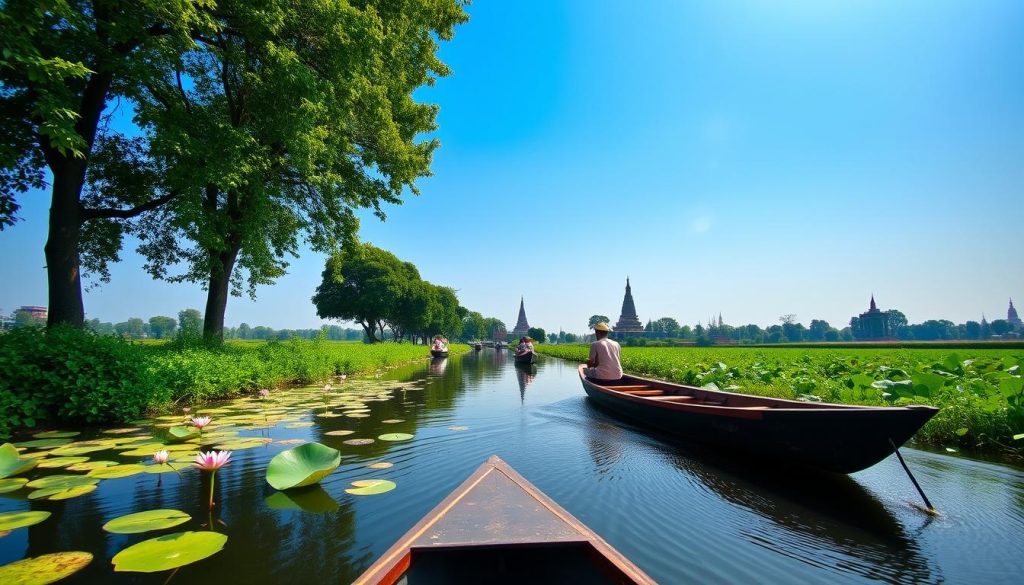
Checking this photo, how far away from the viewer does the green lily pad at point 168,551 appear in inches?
92.3

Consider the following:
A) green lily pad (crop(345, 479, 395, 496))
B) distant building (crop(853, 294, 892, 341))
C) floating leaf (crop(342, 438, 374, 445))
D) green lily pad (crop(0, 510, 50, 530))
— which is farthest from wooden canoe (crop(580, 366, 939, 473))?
distant building (crop(853, 294, 892, 341))

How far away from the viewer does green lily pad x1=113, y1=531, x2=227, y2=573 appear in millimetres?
2344

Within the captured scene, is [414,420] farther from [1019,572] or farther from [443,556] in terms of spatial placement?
[1019,572]

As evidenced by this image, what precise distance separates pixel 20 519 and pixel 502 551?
3728 mm

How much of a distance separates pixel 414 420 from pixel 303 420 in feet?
6.26

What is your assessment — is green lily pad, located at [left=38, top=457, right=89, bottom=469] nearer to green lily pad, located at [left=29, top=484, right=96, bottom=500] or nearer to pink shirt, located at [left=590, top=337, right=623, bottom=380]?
green lily pad, located at [left=29, top=484, right=96, bottom=500]

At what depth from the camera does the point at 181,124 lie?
8242mm

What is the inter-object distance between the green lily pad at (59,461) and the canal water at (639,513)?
171 mm

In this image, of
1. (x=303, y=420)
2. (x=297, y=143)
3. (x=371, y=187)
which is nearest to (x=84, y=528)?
(x=303, y=420)

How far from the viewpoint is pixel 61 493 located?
3.44m

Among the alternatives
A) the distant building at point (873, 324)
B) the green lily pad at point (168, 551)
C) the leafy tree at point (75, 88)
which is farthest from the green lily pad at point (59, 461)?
the distant building at point (873, 324)

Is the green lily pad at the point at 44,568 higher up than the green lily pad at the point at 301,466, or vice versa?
the green lily pad at the point at 301,466

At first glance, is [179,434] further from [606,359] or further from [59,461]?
[606,359]

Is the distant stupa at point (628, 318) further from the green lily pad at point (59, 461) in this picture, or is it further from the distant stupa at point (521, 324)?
the green lily pad at point (59, 461)
